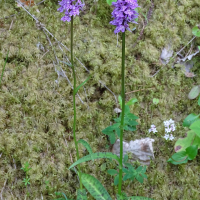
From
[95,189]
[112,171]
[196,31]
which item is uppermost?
[196,31]

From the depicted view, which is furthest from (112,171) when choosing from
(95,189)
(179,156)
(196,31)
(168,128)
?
(196,31)

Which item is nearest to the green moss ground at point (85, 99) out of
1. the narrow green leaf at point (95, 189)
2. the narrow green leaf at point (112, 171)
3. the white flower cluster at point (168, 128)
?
the white flower cluster at point (168, 128)

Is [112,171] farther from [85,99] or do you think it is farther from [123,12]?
[123,12]

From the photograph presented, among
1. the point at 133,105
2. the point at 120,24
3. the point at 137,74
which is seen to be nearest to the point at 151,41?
the point at 137,74

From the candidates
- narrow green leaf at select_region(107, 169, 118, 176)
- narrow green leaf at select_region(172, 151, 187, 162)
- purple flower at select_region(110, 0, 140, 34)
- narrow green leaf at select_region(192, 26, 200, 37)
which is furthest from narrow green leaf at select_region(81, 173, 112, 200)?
narrow green leaf at select_region(192, 26, 200, 37)

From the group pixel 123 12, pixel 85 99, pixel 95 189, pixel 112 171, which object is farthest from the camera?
pixel 85 99
